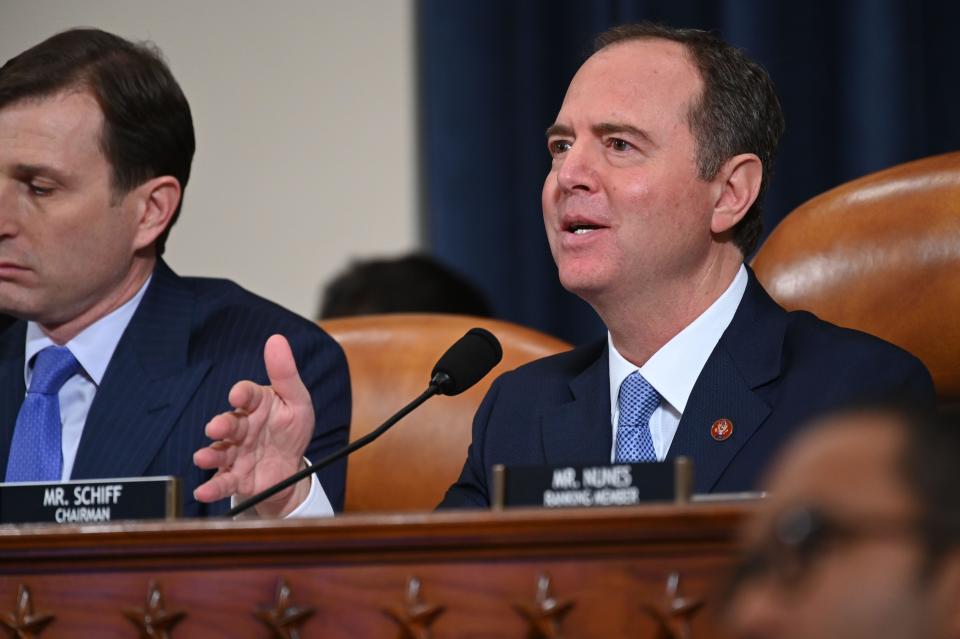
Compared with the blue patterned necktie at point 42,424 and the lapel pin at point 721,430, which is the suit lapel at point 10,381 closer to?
the blue patterned necktie at point 42,424

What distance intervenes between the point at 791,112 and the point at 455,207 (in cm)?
76

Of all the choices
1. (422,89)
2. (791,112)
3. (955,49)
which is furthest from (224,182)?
(955,49)

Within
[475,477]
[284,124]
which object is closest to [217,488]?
[475,477]

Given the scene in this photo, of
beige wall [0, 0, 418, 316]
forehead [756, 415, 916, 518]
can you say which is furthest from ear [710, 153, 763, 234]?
beige wall [0, 0, 418, 316]

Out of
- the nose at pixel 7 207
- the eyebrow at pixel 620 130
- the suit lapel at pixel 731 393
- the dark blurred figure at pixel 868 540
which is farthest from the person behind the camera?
the nose at pixel 7 207

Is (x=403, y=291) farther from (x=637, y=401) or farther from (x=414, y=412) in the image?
(x=637, y=401)

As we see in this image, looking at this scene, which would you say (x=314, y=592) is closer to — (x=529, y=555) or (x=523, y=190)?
(x=529, y=555)

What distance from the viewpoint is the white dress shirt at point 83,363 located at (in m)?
1.91

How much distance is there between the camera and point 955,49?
2738 mm

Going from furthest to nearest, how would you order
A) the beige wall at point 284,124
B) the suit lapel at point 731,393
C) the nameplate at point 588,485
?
the beige wall at point 284,124 → the suit lapel at point 731,393 → the nameplate at point 588,485

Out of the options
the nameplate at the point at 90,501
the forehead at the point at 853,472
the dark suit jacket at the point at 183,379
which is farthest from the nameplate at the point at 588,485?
the dark suit jacket at the point at 183,379

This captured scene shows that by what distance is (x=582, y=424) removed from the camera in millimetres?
1750

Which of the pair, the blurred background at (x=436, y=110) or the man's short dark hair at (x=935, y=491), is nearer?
the man's short dark hair at (x=935, y=491)

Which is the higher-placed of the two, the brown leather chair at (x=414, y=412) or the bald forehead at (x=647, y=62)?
the bald forehead at (x=647, y=62)
